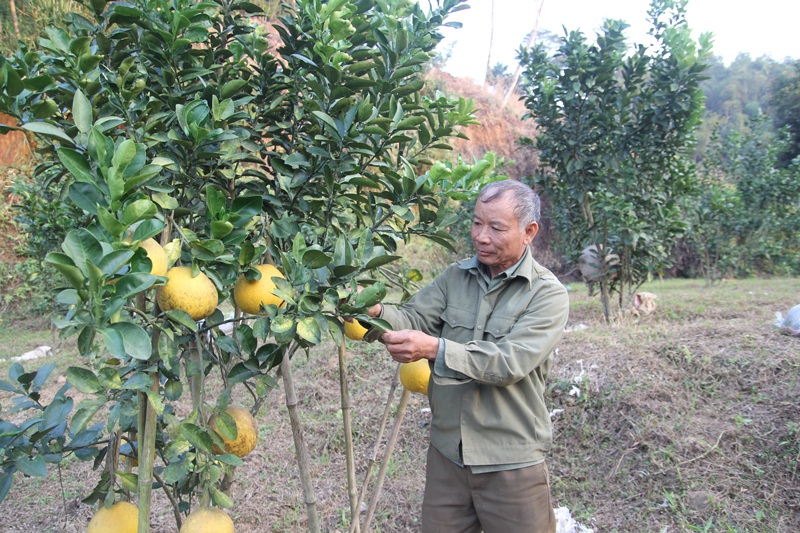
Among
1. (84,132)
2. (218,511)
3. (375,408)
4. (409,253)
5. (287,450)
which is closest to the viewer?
(84,132)

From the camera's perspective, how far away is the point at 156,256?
93 centimetres

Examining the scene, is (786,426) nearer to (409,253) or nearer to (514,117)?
(409,253)

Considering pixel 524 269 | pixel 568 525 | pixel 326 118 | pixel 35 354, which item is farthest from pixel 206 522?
pixel 35 354

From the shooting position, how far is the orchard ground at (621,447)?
2461mm

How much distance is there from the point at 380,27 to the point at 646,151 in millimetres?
4000

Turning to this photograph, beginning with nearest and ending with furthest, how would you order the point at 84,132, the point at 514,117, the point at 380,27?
the point at 84,132 → the point at 380,27 → the point at 514,117

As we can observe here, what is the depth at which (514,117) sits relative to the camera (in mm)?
16531

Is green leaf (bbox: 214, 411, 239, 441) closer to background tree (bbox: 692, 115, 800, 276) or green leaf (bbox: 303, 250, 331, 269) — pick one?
green leaf (bbox: 303, 250, 331, 269)

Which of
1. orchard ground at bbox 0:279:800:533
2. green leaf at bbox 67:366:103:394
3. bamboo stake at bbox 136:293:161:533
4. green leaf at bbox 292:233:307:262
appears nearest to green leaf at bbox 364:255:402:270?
green leaf at bbox 292:233:307:262

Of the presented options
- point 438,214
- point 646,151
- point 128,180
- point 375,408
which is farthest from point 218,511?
point 646,151

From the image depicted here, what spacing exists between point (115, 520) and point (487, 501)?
3.18ft

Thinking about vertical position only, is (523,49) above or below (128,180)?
above

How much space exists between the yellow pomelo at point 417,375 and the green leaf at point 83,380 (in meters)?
0.85

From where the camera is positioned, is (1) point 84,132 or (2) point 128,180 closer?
(2) point 128,180
